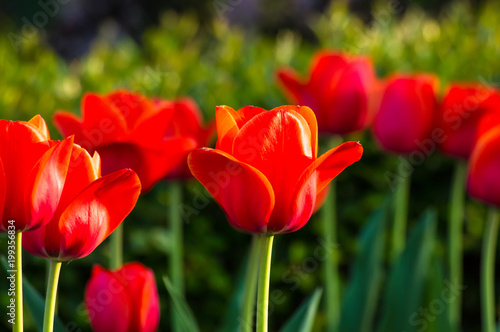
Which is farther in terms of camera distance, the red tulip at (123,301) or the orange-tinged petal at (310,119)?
the red tulip at (123,301)

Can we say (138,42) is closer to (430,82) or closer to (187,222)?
(187,222)

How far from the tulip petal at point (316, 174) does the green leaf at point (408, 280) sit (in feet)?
3.28

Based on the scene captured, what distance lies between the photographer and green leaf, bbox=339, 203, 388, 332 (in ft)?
6.88

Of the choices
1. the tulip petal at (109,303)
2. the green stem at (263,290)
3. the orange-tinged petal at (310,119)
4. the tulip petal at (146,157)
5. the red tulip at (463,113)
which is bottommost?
the tulip petal at (109,303)

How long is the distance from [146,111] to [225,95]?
1.43 m

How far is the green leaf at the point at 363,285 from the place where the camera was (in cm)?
210

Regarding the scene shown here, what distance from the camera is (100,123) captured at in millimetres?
1315

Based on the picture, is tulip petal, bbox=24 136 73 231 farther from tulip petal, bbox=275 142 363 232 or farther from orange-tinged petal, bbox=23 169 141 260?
tulip petal, bbox=275 142 363 232

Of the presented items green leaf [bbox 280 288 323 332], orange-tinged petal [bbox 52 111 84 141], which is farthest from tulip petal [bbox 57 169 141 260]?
green leaf [bbox 280 288 323 332]

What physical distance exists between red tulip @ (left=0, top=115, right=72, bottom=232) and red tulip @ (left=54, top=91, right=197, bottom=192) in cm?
33

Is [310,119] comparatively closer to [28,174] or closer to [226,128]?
[226,128]

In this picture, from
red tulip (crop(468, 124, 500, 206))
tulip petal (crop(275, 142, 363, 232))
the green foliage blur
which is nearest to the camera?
tulip petal (crop(275, 142, 363, 232))

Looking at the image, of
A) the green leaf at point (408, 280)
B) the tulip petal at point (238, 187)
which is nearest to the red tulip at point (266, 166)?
the tulip petal at point (238, 187)

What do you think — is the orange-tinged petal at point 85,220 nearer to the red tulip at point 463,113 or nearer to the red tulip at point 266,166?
the red tulip at point 266,166
